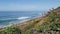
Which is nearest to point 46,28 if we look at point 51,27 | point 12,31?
point 51,27

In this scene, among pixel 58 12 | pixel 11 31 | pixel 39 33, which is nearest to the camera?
pixel 39 33

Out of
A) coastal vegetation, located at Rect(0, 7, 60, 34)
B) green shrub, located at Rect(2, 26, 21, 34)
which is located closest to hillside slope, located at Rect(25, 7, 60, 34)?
coastal vegetation, located at Rect(0, 7, 60, 34)

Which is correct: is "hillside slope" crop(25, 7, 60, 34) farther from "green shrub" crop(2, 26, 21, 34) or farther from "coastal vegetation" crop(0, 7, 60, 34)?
"green shrub" crop(2, 26, 21, 34)

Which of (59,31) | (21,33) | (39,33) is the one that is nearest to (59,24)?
(59,31)

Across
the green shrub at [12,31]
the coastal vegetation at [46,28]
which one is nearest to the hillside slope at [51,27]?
the coastal vegetation at [46,28]

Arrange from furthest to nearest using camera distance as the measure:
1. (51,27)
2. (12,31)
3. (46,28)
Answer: (12,31) < (51,27) < (46,28)

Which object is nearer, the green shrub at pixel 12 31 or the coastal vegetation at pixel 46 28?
the coastal vegetation at pixel 46 28

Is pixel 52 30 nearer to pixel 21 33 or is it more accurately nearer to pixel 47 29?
pixel 47 29

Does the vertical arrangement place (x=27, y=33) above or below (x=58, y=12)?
below

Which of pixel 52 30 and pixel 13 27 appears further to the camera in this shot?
pixel 13 27

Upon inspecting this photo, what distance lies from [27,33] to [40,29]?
49 centimetres

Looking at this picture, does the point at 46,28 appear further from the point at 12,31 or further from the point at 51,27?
the point at 12,31

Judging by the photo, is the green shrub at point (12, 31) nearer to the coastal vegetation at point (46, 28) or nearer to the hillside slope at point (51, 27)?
the coastal vegetation at point (46, 28)

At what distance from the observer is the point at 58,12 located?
Result: 28.1 feet
